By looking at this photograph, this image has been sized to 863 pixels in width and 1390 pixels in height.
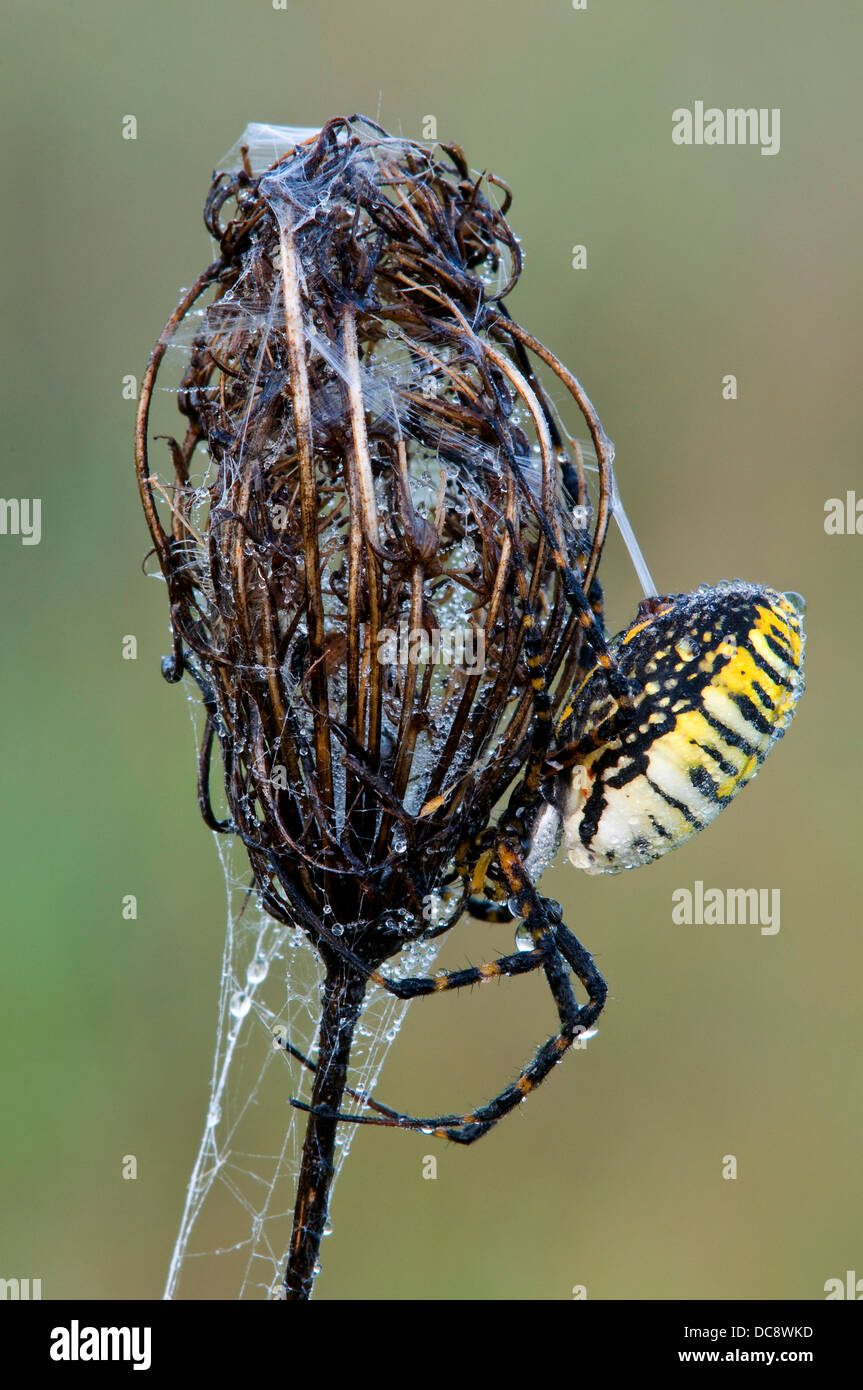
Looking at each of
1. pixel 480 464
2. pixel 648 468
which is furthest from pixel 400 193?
pixel 648 468

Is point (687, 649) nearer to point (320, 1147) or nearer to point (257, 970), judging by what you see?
point (320, 1147)

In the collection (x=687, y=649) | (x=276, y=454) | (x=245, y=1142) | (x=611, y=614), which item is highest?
(x=611, y=614)

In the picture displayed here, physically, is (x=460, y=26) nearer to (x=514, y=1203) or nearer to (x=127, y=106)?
(x=127, y=106)

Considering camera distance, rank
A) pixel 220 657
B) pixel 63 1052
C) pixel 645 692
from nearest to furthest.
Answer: pixel 220 657
pixel 645 692
pixel 63 1052

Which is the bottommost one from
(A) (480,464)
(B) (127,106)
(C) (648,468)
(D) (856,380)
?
(A) (480,464)

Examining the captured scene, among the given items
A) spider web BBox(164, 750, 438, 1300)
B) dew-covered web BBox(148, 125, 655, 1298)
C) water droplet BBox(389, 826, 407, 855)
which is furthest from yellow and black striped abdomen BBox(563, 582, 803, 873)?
spider web BBox(164, 750, 438, 1300)

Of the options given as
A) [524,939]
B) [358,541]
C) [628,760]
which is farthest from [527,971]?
[358,541]
